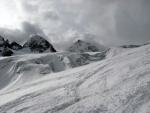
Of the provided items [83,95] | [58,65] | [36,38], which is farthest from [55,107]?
[36,38]

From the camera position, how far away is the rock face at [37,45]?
15585 centimetres

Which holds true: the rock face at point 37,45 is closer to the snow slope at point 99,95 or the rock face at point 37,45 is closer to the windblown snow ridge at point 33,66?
the windblown snow ridge at point 33,66

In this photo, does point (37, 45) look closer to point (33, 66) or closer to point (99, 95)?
point (33, 66)

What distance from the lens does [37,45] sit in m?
157

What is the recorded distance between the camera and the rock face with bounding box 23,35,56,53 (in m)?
156

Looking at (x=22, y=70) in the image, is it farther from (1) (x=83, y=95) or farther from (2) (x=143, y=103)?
(2) (x=143, y=103)

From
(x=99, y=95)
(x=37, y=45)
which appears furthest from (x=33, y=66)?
(x=37, y=45)

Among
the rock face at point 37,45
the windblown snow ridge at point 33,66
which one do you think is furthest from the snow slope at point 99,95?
the rock face at point 37,45

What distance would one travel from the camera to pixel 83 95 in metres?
8.78

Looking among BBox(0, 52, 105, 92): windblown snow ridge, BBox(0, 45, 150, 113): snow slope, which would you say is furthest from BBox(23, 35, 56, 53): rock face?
BBox(0, 45, 150, 113): snow slope

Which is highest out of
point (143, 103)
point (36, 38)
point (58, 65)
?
point (36, 38)

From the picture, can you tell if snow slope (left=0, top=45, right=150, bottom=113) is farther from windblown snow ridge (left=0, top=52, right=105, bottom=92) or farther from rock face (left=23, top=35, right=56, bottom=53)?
rock face (left=23, top=35, right=56, bottom=53)

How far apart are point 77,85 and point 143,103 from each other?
4.06m

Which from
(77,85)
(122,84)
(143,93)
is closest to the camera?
(143,93)
